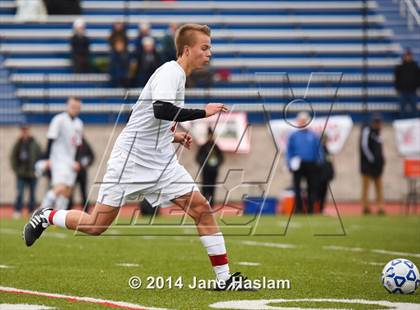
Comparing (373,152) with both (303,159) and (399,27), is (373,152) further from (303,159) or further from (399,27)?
(399,27)

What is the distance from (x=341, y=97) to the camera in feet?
79.9

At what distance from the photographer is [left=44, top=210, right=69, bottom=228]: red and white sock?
827 cm

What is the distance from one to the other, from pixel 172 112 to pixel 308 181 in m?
13.1

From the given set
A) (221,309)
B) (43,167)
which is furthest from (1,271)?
(43,167)

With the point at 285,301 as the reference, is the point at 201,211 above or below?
above

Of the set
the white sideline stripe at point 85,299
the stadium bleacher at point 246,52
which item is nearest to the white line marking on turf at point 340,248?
the white sideline stripe at point 85,299

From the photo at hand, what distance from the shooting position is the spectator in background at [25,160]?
20250 mm

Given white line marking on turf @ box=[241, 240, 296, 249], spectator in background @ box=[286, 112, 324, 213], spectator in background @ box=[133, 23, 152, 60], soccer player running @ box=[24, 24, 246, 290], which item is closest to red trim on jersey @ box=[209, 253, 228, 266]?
soccer player running @ box=[24, 24, 246, 290]

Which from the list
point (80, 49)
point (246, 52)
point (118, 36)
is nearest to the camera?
point (118, 36)

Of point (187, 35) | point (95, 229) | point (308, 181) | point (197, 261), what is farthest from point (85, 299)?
point (308, 181)

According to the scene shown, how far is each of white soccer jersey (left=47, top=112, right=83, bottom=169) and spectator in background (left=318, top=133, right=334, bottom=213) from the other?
6.32 m

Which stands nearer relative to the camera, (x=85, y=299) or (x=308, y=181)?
(x=85, y=299)

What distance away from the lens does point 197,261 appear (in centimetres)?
1016

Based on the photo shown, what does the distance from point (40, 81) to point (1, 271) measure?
50.4ft
